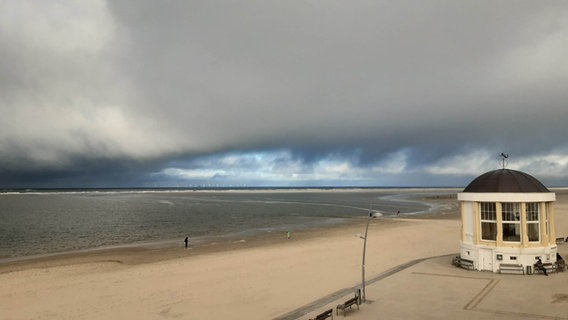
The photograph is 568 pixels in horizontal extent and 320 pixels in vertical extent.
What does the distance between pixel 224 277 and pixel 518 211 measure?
1851 centimetres

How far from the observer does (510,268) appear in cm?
2306

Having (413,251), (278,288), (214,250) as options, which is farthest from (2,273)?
(413,251)

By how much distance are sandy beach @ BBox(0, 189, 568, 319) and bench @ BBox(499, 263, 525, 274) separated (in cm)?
724

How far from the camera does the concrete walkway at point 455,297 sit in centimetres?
1616

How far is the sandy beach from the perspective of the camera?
20016 millimetres

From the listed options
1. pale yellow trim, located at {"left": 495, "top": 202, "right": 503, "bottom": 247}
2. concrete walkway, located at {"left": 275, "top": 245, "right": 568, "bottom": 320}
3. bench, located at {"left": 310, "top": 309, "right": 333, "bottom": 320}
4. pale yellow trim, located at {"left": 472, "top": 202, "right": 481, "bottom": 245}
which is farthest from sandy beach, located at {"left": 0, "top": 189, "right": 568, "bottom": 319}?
pale yellow trim, located at {"left": 495, "top": 202, "right": 503, "bottom": 247}

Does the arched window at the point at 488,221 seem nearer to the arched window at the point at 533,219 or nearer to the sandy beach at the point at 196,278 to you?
the arched window at the point at 533,219

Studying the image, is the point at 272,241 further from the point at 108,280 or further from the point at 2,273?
the point at 2,273

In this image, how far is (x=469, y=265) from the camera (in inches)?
965

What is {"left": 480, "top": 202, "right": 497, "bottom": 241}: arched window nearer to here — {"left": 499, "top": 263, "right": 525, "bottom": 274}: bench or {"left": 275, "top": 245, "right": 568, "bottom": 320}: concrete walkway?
{"left": 499, "top": 263, "right": 525, "bottom": 274}: bench

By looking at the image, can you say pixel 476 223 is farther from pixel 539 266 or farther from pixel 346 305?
pixel 346 305

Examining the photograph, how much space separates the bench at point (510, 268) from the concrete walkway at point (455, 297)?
0.47 metres

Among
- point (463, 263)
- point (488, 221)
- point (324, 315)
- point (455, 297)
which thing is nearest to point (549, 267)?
point (488, 221)

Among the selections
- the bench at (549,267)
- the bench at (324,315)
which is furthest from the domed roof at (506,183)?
the bench at (324,315)
